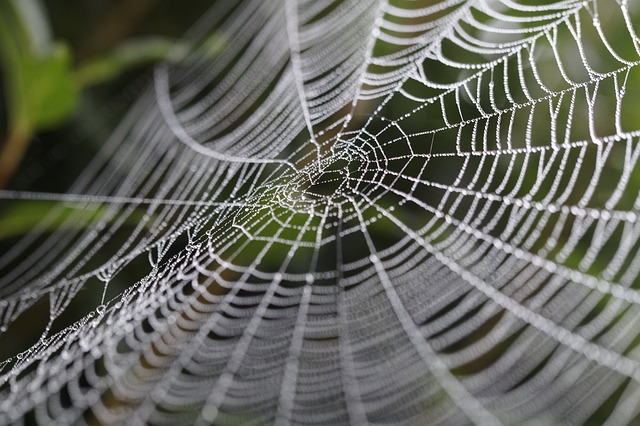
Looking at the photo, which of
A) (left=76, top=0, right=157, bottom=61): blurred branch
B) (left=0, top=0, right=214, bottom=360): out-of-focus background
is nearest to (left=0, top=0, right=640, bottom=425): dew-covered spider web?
(left=0, top=0, right=214, bottom=360): out-of-focus background

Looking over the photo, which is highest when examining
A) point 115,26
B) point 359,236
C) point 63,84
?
point 115,26

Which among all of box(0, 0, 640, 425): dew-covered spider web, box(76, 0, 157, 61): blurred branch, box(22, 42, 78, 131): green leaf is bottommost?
box(0, 0, 640, 425): dew-covered spider web

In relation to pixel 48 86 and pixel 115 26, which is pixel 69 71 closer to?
pixel 48 86

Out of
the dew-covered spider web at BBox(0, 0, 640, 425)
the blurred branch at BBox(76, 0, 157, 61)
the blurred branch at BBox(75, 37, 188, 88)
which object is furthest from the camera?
the blurred branch at BBox(76, 0, 157, 61)

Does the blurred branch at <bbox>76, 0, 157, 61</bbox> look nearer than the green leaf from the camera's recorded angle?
No

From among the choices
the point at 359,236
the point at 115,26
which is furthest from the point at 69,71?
the point at 359,236

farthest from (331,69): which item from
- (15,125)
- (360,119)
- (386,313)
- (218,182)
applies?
(15,125)

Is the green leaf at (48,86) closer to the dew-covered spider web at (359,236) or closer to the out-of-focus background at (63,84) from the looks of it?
the out-of-focus background at (63,84)

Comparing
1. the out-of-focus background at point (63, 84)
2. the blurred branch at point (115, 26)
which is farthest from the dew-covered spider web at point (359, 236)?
the blurred branch at point (115, 26)

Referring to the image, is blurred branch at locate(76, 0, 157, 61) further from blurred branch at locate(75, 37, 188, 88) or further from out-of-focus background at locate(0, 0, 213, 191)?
blurred branch at locate(75, 37, 188, 88)

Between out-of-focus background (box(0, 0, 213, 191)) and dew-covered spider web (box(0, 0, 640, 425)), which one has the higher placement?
out-of-focus background (box(0, 0, 213, 191))
